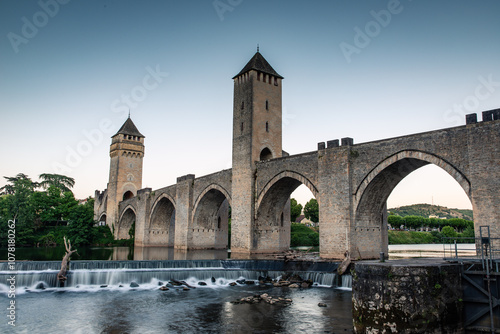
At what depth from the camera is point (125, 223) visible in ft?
167

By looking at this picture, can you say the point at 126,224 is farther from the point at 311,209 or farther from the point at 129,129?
the point at 311,209

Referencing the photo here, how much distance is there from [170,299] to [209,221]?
20.0 m

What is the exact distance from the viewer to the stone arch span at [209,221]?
33062mm

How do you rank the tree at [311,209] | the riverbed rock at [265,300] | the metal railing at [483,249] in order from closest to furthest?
1. the metal railing at [483,249]
2. the riverbed rock at [265,300]
3. the tree at [311,209]

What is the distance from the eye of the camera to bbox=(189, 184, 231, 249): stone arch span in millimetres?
33062

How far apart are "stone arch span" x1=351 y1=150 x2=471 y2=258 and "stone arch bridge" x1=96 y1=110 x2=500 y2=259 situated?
0.05 metres

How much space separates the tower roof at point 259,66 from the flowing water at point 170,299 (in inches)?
567

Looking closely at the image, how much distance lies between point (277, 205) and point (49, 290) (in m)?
15.9

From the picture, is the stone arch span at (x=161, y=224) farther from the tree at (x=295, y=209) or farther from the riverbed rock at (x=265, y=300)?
the riverbed rock at (x=265, y=300)

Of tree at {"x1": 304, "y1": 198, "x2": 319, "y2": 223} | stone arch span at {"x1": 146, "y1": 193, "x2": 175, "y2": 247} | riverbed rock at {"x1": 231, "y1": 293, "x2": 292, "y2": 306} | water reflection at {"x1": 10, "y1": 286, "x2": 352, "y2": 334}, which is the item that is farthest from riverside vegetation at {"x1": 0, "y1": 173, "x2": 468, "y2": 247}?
riverbed rock at {"x1": 231, "y1": 293, "x2": 292, "y2": 306}

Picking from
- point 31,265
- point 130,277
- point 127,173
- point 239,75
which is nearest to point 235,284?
point 130,277

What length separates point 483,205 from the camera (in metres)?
15.7

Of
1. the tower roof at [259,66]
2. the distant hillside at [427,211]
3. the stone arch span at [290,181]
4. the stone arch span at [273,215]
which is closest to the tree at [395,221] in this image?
the stone arch span at [273,215]

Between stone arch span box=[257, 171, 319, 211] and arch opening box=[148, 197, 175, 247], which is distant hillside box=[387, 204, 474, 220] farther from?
stone arch span box=[257, 171, 319, 211]
